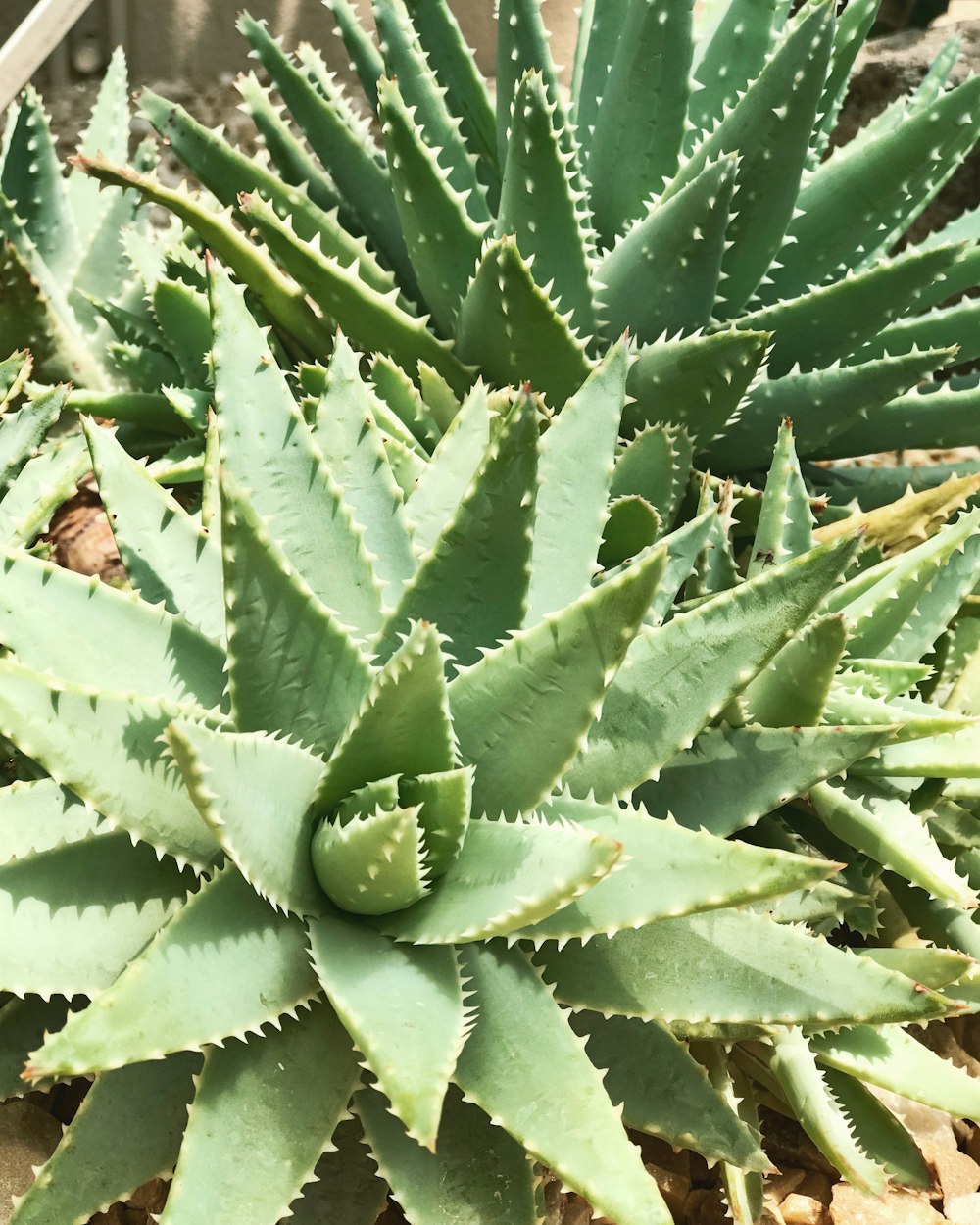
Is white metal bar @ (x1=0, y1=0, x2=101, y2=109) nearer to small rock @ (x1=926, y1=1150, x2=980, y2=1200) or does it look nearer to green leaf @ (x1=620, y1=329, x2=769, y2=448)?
green leaf @ (x1=620, y1=329, x2=769, y2=448)

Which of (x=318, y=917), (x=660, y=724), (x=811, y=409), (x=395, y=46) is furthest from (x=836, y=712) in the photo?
(x=395, y=46)

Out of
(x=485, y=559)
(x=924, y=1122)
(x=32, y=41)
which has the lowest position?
(x=924, y=1122)

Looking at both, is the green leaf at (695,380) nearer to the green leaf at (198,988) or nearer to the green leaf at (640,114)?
the green leaf at (640,114)

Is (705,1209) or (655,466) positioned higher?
(655,466)

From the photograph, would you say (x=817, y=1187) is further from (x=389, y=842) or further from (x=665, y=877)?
(x=389, y=842)

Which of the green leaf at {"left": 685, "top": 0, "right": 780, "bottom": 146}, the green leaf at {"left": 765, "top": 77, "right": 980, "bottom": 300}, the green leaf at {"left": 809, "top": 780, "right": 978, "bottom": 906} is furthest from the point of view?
the green leaf at {"left": 685, "top": 0, "right": 780, "bottom": 146}

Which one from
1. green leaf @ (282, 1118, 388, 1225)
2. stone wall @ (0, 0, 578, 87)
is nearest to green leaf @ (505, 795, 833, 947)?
green leaf @ (282, 1118, 388, 1225)

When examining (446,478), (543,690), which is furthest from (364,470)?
(543,690)

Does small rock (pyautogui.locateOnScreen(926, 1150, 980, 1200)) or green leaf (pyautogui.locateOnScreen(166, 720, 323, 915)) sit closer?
green leaf (pyautogui.locateOnScreen(166, 720, 323, 915))
